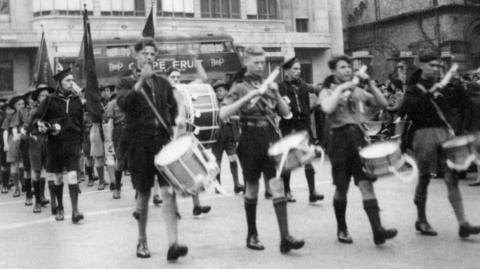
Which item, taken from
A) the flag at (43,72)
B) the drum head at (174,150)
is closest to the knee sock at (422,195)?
the drum head at (174,150)

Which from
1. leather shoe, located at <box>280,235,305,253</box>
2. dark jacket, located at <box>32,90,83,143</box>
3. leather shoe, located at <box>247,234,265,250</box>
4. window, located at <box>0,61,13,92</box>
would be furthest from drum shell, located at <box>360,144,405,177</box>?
window, located at <box>0,61,13,92</box>

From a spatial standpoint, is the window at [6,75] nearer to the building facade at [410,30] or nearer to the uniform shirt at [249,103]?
the building facade at [410,30]

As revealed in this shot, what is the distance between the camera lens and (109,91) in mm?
15680

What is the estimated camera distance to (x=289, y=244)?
6.39m

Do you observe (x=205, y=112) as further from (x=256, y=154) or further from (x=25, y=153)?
(x=256, y=154)

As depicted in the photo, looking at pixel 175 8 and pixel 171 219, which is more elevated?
pixel 175 8

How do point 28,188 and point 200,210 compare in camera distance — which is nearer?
point 200,210

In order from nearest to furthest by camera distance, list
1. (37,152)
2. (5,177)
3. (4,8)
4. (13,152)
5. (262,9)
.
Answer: (37,152) < (13,152) < (5,177) < (4,8) < (262,9)

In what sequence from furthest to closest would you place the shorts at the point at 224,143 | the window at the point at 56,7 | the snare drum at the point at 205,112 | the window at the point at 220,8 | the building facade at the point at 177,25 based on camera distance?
the window at the point at 220,8, the window at the point at 56,7, the building facade at the point at 177,25, the shorts at the point at 224,143, the snare drum at the point at 205,112

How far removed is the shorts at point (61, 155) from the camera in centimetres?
941

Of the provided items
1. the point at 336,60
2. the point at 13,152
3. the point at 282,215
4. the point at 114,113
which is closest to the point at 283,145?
the point at 282,215

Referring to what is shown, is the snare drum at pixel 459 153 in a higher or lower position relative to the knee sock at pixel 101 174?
higher

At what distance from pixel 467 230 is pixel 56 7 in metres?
36.0

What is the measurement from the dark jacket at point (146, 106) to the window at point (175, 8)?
35458mm
